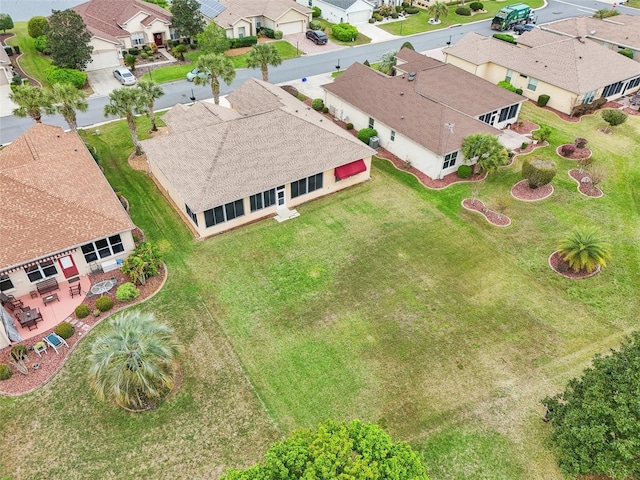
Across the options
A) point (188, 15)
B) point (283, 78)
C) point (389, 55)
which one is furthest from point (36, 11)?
point (389, 55)

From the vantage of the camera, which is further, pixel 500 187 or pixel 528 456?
pixel 500 187

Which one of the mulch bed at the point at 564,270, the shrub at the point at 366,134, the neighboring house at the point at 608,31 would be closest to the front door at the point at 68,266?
the shrub at the point at 366,134

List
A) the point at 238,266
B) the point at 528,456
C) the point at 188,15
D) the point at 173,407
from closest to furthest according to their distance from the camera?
the point at 528,456
the point at 173,407
the point at 238,266
the point at 188,15

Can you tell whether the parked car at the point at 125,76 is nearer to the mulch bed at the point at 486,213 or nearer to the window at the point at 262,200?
the window at the point at 262,200

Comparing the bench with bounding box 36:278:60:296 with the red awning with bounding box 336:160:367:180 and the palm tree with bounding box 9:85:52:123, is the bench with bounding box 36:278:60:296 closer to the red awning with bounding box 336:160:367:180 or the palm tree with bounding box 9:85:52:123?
the palm tree with bounding box 9:85:52:123

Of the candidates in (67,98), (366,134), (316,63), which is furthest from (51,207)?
(316,63)

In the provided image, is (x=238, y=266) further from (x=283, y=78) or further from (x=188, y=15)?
(x=188, y=15)
